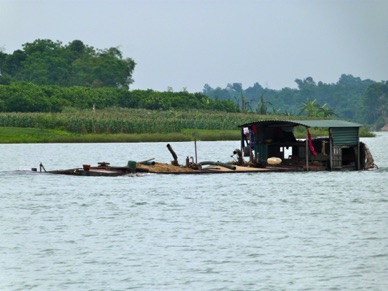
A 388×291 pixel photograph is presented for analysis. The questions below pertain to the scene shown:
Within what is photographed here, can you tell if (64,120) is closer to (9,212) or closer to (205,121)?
(205,121)

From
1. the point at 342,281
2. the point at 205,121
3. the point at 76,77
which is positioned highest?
the point at 76,77

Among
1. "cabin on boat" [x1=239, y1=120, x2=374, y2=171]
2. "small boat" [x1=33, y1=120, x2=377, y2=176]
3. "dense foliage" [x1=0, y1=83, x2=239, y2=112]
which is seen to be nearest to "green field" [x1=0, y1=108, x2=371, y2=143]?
"dense foliage" [x1=0, y1=83, x2=239, y2=112]

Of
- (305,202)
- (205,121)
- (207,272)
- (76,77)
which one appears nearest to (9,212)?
(305,202)

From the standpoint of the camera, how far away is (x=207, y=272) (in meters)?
22.6

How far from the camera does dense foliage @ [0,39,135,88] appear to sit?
143000 millimetres

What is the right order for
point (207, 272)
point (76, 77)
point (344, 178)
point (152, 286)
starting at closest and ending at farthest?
point (152, 286), point (207, 272), point (344, 178), point (76, 77)

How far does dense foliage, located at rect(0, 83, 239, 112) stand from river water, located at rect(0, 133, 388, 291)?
53867 mm

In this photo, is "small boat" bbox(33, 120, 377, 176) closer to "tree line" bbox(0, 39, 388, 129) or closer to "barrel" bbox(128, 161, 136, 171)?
"barrel" bbox(128, 161, 136, 171)

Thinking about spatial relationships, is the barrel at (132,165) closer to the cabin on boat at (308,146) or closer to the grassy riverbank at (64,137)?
the cabin on boat at (308,146)

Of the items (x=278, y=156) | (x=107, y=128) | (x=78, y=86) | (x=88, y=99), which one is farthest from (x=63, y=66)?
(x=278, y=156)

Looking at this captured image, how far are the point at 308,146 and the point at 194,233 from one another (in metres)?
18.7

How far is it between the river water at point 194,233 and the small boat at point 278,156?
68 centimetres

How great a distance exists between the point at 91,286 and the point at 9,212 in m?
13.7

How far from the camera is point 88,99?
108 meters
